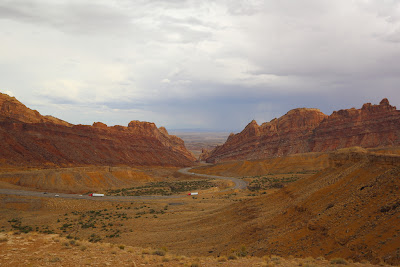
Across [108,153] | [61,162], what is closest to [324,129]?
[108,153]

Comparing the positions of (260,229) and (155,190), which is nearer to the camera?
(260,229)

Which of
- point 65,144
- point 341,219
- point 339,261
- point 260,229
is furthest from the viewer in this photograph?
point 65,144

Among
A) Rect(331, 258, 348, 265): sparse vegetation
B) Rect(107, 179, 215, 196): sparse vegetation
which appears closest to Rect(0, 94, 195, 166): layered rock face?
Rect(107, 179, 215, 196): sparse vegetation

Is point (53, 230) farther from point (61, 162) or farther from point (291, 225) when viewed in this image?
point (61, 162)

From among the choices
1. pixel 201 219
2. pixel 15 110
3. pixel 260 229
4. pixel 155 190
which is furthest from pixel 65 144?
pixel 260 229

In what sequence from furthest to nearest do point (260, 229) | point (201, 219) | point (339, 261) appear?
point (201, 219), point (260, 229), point (339, 261)

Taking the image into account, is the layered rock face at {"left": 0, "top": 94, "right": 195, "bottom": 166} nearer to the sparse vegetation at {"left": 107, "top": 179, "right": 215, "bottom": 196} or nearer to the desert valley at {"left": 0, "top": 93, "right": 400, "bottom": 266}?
the desert valley at {"left": 0, "top": 93, "right": 400, "bottom": 266}

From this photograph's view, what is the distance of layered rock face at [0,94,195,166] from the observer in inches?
3059

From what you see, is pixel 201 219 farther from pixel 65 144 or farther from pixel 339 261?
pixel 65 144

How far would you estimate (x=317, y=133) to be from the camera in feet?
366

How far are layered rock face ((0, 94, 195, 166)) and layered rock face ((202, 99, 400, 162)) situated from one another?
99.6 ft

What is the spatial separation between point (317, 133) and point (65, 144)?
9156 centimetres

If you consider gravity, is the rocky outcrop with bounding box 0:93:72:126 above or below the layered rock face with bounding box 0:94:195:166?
above

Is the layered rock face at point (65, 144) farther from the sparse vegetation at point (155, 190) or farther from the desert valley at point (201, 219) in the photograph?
the sparse vegetation at point (155, 190)
